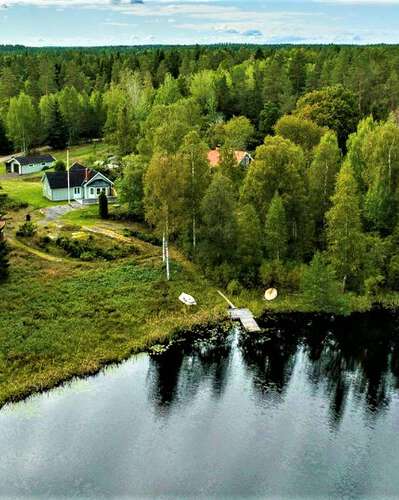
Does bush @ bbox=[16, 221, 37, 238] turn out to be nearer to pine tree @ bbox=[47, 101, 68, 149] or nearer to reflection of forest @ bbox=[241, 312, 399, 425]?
reflection of forest @ bbox=[241, 312, 399, 425]

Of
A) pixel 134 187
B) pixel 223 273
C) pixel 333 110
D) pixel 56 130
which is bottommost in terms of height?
pixel 223 273

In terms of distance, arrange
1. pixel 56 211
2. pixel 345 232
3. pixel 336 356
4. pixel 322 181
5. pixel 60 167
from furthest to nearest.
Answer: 1. pixel 60 167
2. pixel 56 211
3. pixel 322 181
4. pixel 345 232
5. pixel 336 356

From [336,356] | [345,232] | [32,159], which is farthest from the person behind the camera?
[32,159]

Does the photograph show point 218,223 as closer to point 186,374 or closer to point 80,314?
point 80,314

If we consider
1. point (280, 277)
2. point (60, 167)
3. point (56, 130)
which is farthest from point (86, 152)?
point (280, 277)

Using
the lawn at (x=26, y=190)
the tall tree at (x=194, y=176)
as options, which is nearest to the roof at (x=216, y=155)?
the lawn at (x=26, y=190)

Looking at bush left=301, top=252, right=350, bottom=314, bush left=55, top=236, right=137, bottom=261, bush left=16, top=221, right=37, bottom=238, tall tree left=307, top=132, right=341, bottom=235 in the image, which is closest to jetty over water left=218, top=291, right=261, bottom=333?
bush left=301, top=252, right=350, bottom=314

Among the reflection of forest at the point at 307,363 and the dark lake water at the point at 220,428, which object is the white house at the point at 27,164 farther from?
the dark lake water at the point at 220,428
